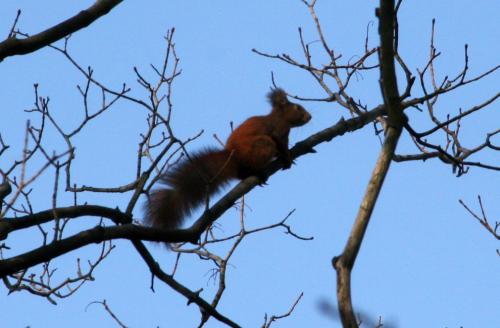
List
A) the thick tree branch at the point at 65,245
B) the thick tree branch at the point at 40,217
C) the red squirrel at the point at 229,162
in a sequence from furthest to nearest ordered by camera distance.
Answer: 1. the red squirrel at the point at 229,162
2. the thick tree branch at the point at 40,217
3. the thick tree branch at the point at 65,245

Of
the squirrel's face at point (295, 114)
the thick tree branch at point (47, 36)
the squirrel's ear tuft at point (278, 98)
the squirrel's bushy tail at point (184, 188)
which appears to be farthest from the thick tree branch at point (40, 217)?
the squirrel's ear tuft at point (278, 98)

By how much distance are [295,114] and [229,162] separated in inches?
54.2

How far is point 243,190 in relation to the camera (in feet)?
17.7

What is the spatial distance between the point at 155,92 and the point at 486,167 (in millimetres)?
2191

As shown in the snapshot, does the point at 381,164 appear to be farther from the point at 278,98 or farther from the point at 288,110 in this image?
the point at 278,98

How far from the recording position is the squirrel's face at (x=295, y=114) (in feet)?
26.8

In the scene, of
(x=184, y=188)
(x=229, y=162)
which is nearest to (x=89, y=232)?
(x=184, y=188)

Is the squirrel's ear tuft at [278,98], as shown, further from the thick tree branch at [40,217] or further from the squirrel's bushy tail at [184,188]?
the thick tree branch at [40,217]

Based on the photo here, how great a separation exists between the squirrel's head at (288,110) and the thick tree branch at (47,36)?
4277mm

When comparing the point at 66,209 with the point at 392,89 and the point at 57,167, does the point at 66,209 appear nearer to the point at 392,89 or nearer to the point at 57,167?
the point at 57,167

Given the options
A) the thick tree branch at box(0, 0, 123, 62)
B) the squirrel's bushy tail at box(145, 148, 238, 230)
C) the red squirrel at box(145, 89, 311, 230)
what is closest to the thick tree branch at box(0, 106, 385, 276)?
the red squirrel at box(145, 89, 311, 230)

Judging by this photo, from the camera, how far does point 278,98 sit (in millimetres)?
8352

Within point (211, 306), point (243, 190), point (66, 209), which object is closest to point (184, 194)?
point (243, 190)

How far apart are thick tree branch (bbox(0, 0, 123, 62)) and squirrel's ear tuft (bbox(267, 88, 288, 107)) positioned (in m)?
4.44
